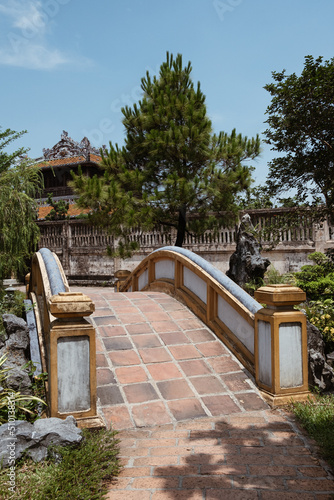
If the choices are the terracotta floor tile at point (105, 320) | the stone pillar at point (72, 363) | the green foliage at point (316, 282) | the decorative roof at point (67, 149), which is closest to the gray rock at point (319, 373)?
the stone pillar at point (72, 363)

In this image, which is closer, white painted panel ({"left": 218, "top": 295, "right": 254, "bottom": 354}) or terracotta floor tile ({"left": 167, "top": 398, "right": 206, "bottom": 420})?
terracotta floor tile ({"left": 167, "top": 398, "right": 206, "bottom": 420})

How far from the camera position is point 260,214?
13.0 metres

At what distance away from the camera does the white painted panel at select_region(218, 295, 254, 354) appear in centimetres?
519

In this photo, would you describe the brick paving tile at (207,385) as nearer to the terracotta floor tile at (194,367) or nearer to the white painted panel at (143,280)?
the terracotta floor tile at (194,367)

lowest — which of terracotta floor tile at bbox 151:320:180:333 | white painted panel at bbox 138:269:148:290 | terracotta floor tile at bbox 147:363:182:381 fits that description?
terracotta floor tile at bbox 147:363:182:381

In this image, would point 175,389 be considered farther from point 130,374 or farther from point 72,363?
point 72,363

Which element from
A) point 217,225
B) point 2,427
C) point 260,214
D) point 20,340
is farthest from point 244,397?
point 217,225

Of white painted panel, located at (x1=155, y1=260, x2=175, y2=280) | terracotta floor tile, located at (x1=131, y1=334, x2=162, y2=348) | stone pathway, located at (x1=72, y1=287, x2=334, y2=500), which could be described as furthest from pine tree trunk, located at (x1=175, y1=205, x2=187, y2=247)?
terracotta floor tile, located at (x1=131, y1=334, x2=162, y2=348)

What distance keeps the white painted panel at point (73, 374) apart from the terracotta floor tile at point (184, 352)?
5.42 ft

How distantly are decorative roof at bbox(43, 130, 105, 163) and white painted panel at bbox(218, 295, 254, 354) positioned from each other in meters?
25.7

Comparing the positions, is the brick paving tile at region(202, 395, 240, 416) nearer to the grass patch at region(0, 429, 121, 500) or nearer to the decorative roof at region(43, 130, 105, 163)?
the grass patch at region(0, 429, 121, 500)

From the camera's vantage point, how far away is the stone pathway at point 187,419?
3.01 metres

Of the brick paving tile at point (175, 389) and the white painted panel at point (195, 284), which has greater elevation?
the white painted panel at point (195, 284)

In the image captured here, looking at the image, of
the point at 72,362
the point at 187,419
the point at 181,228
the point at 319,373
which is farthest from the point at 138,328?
the point at 181,228
